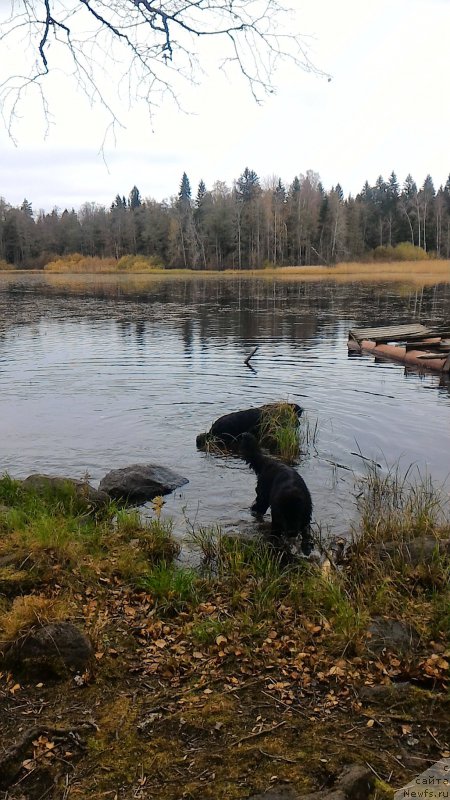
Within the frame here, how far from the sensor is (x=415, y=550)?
534 cm

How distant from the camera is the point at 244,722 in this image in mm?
3260

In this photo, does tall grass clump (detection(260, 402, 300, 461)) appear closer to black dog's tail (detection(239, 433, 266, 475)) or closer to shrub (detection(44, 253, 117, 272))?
black dog's tail (detection(239, 433, 266, 475))

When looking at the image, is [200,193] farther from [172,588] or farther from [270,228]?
[172,588]

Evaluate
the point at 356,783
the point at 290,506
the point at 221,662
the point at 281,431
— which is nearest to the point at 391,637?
the point at 221,662

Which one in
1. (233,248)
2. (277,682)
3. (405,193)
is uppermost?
(405,193)

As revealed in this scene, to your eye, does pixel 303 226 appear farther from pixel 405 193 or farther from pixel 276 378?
pixel 276 378

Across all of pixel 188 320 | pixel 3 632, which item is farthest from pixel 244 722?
pixel 188 320

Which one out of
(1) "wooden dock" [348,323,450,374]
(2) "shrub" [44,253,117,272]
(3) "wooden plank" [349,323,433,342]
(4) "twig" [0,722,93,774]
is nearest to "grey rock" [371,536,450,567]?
(4) "twig" [0,722,93,774]

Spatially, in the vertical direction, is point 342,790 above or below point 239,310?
below

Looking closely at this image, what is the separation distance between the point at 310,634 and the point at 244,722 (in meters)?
1.06

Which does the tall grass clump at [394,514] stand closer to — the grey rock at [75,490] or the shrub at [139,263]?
the grey rock at [75,490]

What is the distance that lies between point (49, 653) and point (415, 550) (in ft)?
10.7

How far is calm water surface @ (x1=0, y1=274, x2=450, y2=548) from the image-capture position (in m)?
8.55

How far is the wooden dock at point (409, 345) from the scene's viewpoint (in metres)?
17.2
